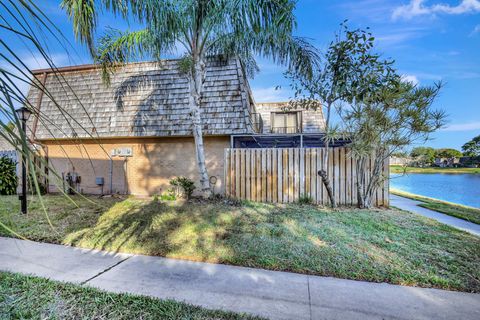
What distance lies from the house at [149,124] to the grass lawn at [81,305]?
666 cm

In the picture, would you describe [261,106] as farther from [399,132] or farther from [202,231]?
[202,231]

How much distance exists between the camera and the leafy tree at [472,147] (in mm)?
23447

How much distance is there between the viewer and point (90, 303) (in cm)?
247

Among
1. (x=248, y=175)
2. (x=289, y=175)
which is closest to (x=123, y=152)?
(x=248, y=175)

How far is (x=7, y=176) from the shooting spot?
9672 mm

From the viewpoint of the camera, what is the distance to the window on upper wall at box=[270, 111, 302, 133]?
14.0m

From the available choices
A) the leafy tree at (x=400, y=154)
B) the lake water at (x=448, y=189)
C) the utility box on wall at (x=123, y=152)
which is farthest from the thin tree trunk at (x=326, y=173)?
the utility box on wall at (x=123, y=152)

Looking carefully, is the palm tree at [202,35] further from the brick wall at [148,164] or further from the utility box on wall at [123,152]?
the utility box on wall at [123,152]

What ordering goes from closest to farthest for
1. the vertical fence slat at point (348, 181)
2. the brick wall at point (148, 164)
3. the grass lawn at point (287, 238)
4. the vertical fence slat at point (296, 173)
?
1. the grass lawn at point (287, 238)
2. the vertical fence slat at point (348, 181)
3. the vertical fence slat at point (296, 173)
4. the brick wall at point (148, 164)

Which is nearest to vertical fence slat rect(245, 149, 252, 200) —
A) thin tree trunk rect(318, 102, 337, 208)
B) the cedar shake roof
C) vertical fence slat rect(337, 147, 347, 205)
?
the cedar shake roof

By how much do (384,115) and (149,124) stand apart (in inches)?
318

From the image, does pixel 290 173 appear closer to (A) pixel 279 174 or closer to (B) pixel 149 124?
(A) pixel 279 174

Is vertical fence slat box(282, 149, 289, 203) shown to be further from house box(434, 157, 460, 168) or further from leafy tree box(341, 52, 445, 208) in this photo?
house box(434, 157, 460, 168)

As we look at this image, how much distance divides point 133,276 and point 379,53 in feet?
24.5
